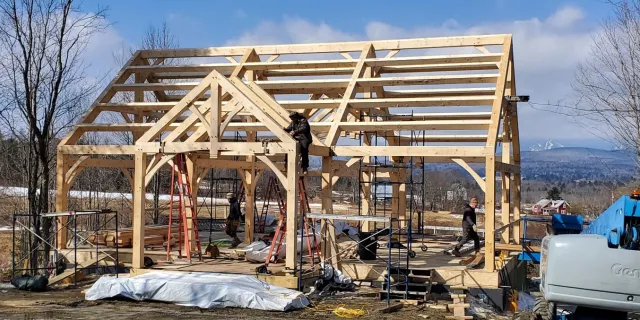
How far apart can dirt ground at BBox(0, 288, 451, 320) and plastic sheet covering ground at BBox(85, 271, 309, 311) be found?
0.52 ft

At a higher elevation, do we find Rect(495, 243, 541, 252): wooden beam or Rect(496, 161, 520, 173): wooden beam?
Rect(496, 161, 520, 173): wooden beam

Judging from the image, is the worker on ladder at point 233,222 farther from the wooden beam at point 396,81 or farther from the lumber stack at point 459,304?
the lumber stack at point 459,304

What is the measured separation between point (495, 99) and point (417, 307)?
16.1 ft

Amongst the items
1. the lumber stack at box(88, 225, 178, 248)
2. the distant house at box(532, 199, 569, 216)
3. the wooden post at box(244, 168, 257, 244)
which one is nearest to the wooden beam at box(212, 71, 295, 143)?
the wooden post at box(244, 168, 257, 244)

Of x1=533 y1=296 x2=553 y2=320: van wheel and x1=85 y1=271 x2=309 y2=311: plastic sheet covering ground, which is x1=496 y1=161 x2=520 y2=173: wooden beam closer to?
x1=533 y1=296 x2=553 y2=320: van wheel

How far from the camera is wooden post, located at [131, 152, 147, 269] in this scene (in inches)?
548

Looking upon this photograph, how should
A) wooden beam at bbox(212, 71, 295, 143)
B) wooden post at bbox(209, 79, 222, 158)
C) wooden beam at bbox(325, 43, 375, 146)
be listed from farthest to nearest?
wooden beam at bbox(325, 43, 375, 146) → wooden post at bbox(209, 79, 222, 158) → wooden beam at bbox(212, 71, 295, 143)

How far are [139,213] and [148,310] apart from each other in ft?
10.1

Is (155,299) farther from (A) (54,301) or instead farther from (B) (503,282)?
(B) (503,282)

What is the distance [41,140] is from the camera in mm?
16250

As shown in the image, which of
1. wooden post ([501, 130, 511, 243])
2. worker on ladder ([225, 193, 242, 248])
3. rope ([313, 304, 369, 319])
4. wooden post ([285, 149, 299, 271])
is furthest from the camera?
worker on ladder ([225, 193, 242, 248])

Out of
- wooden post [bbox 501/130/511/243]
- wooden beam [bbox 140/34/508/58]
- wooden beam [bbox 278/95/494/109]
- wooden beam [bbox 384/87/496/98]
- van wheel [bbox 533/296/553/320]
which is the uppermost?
wooden beam [bbox 140/34/508/58]

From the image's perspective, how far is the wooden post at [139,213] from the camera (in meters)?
13.9

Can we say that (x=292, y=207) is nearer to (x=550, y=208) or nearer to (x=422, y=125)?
(x=422, y=125)
